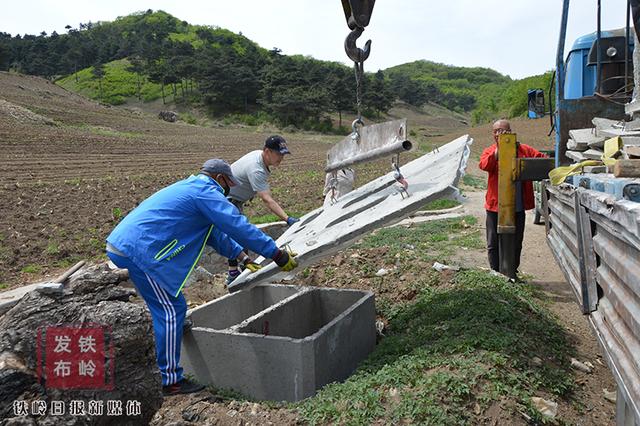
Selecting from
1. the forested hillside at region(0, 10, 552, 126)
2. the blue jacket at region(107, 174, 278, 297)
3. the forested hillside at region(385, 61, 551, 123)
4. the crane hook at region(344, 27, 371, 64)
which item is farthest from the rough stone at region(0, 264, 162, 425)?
the forested hillside at region(0, 10, 552, 126)

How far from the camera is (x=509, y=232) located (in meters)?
5.07

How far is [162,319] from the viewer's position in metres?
3.66

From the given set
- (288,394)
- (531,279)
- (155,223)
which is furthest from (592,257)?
(531,279)

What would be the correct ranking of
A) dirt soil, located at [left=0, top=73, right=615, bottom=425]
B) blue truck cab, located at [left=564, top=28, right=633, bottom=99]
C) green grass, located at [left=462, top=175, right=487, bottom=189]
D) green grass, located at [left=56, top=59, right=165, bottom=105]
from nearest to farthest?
dirt soil, located at [left=0, top=73, right=615, bottom=425] → blue truck cab, located at [left=564, top=28, right=633, bottom=99] → green grass, located at [left=462, top=175, right=487, bottom=189] → green grass, located at [left=56, top=59, right=165, bottom=105]

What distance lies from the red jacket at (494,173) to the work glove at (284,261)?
99.7 inches

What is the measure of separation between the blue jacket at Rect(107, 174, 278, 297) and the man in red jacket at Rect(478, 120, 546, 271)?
272cm

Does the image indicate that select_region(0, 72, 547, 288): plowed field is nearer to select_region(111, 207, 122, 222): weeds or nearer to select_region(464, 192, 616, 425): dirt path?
select_region(111, 207, 122, 222): weeds

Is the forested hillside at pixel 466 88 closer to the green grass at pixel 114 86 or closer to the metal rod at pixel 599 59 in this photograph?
the metal rod at pixel 599 59

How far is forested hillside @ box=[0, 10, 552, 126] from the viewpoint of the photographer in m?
51.4

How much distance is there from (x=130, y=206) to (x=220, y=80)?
4763cm

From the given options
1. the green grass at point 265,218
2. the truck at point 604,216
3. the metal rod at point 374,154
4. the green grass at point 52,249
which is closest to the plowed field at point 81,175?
the green grass at point 52,249

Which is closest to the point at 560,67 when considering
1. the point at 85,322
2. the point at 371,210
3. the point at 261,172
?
the point at 371,210

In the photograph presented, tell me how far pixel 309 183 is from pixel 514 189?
33.5 feet

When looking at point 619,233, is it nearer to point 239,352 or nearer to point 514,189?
point 239,352
